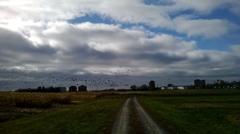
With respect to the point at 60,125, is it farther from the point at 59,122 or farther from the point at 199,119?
the point at 199,119

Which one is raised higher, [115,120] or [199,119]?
[115,120]

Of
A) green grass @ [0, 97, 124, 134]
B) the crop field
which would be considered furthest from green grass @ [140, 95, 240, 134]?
green grass @ [0, 97, 124, 134]

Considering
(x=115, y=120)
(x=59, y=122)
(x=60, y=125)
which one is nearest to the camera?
(x=60, y=125)

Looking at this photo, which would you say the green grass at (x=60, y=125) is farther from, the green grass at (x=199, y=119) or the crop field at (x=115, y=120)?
the green grass at (x=199, y=119)

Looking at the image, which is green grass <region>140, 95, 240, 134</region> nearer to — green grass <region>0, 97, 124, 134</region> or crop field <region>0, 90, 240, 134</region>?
crop field <region>0, 90, 240, 134</region>

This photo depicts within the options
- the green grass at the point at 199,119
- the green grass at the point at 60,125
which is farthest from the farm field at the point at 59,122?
the green grass at the point at 199,119

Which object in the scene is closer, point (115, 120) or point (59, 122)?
point (59, 122)

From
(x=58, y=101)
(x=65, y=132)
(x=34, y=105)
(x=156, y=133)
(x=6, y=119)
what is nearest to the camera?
(x=156, y=133)

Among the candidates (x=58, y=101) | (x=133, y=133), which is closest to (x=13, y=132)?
(x=133, y=133)

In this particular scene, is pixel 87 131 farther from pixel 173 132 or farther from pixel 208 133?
pixel 208 133

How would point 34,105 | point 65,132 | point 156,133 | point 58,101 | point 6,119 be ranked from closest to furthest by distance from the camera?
point 156,133, point 65,132, point 6,119, point 34,105, point 58,101

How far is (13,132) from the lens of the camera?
3041 cm

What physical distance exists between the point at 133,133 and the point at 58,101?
2766 inches

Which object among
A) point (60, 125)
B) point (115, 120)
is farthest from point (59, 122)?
point (115, 120)
